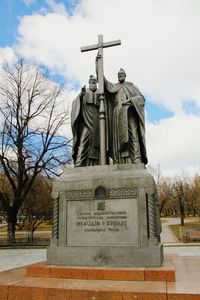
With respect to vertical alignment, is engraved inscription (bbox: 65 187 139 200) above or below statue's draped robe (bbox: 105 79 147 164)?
below

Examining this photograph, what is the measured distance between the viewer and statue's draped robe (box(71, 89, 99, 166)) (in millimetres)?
8742

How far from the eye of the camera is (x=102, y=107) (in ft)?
28.4

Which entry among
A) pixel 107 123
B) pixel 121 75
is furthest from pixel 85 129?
pixel 121 75

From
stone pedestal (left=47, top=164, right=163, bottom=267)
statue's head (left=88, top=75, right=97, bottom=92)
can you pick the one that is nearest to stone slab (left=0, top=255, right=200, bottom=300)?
stone pedestal (left=47, top=164, right=163, bottom=267)

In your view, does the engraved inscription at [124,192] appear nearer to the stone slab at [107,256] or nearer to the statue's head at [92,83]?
the stone slab at [107,256]

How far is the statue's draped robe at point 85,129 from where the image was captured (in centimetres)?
874

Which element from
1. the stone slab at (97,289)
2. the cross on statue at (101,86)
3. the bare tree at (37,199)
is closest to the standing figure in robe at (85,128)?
the cross on statue at (101,86)

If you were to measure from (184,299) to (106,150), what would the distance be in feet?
A: 13.6

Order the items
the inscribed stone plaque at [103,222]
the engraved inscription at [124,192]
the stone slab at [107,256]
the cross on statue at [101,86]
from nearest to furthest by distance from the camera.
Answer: the stone slab at [107,256], the inscribed stone plaque at [103,222], the engraved inscription at [124,192], the cross on statue at [101,86]

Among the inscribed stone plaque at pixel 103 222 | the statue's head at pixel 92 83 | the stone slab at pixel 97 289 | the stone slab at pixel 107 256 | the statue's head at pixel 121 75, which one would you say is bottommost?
the stone slab at pixel 97 289

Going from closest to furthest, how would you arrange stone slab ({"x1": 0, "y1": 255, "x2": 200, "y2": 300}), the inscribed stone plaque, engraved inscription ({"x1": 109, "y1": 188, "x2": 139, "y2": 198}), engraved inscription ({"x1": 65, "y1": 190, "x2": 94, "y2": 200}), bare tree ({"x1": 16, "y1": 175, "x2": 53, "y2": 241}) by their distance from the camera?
1. stone slab ({"x1": 0, "y1": 255, "x2": 200, "y2": 300})
2. the inscribed stone plaque
3. engraved inscription ({"x1": 109, "y1": 188, "x2": 139, "y2": 198})
4. engraved inscription ({"x1": 65, "y1": 190, "x2": 94, "y2": 200})
5. bare tree ({"x1": 16, "y1": 175, "x2": 53, "y2": 241})

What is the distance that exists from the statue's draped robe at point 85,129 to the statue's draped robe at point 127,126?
396 millimetres

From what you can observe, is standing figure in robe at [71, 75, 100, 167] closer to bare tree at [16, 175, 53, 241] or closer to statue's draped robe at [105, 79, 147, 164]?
statue's draped robe at [105, 79, 147, 164]

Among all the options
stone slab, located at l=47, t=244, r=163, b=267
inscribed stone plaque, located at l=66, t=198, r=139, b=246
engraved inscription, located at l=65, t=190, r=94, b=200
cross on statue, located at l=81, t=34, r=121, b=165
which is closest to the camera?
stone slab, located at l=47, t=244, r=163, b=267
